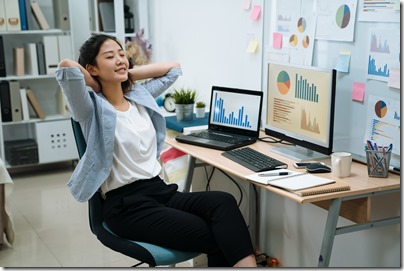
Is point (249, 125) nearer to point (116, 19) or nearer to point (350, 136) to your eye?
point (350, 136)

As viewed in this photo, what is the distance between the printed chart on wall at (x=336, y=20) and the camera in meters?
2.51

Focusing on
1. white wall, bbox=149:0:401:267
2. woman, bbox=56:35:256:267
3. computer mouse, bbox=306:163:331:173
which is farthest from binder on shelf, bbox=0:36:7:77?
computer mouse, bbox=306:163:331:173

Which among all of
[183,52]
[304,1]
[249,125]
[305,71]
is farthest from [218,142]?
[183,52]

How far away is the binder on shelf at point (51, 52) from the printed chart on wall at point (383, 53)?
294 centimetres

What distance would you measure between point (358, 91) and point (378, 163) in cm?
37

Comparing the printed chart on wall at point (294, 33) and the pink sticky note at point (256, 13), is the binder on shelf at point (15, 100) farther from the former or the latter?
the printed chart on wall at point (294, 33)

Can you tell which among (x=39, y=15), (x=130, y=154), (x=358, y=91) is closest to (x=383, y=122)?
(x=358, y=91)

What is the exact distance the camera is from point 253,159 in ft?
8.48

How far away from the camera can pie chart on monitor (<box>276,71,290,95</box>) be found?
2712 millimetres

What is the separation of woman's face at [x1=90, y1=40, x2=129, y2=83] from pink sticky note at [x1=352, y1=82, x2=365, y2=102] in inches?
38.1

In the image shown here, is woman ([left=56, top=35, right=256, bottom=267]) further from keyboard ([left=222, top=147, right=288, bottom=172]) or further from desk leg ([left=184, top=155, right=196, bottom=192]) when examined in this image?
desk leg ([left=184, top=155, right=196, bottom=192])

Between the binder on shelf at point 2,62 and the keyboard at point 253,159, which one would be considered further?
the binder on shelf at point 2,62

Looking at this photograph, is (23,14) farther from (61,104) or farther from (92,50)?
(92,50)

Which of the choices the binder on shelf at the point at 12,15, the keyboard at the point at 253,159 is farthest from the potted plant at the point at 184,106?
the binder on shelf at the point at 12,15
